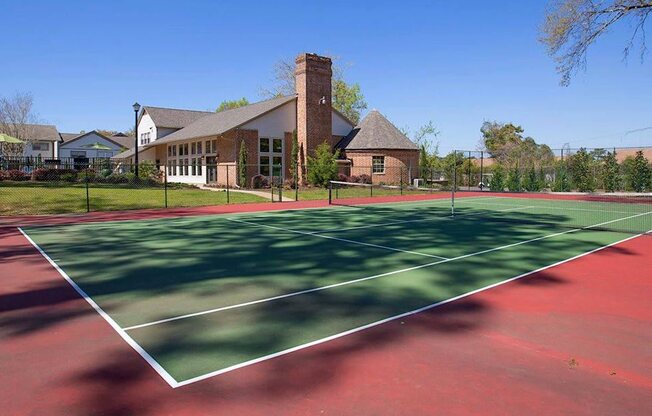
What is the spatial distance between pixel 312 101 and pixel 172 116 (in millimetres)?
22066

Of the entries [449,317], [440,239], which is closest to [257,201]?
[440,239]

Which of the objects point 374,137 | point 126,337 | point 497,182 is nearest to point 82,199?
point 126,337

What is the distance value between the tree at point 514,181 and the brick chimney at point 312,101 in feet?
49.1

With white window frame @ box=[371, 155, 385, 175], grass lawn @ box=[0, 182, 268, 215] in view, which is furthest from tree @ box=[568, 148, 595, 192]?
grass lawn @ box=[0, 182, 268, 215]

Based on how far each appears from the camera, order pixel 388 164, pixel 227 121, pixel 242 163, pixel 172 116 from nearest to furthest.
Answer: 1. pixel 242 163
2. pixel 388 164
3. pixel 227 121
4. pixel 172 116

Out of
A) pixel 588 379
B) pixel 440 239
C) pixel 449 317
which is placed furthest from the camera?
pixel 440 239

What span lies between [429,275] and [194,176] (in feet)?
115

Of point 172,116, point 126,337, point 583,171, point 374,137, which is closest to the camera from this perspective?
point 126,337

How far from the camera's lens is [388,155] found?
124 feet

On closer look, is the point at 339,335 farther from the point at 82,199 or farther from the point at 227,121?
the point at 227,121

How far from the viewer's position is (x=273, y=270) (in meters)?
8.28

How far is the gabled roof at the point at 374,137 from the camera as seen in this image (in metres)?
37.8

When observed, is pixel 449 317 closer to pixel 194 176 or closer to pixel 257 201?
pixel 257 201

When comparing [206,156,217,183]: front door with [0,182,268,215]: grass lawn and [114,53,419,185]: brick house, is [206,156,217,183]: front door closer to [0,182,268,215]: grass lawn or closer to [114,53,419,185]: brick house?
[114,53,419,185]: brick house
